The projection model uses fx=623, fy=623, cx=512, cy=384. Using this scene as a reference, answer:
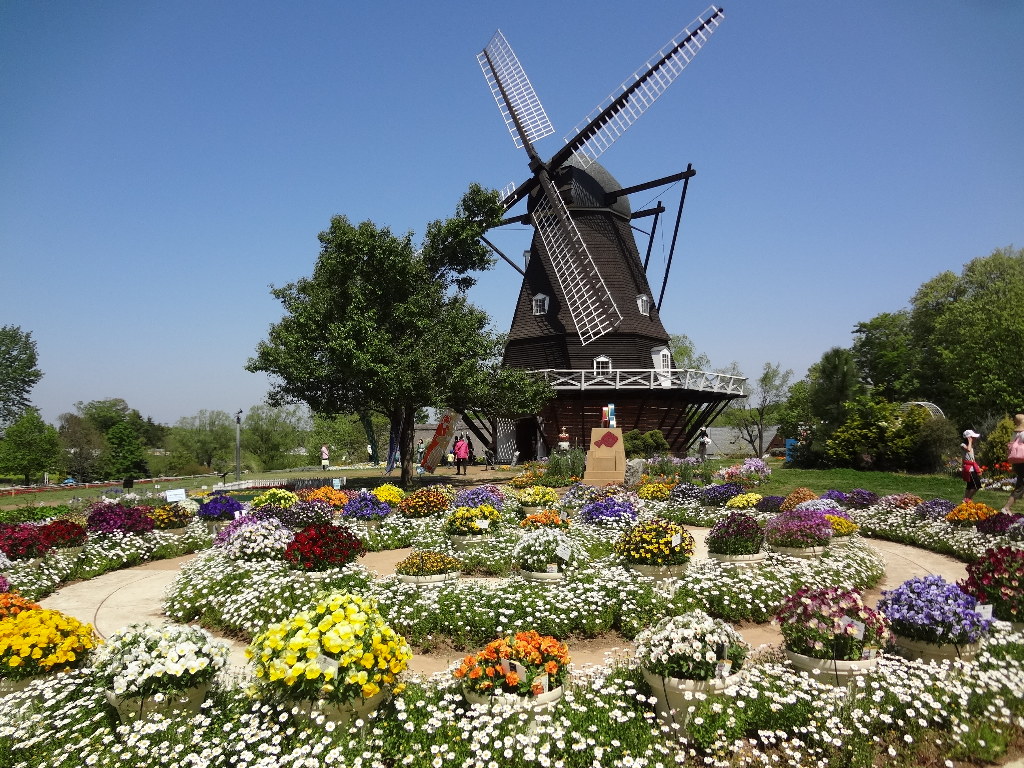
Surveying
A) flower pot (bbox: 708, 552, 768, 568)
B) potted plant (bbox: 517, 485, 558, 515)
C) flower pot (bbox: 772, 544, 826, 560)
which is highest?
potted plant (bbox: 517, 485, 558, 515)

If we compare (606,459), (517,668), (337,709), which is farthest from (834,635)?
(606,459)

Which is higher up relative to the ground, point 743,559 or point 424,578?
point 424,578

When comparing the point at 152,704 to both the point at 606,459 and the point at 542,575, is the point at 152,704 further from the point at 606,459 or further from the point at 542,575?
the point at 606,459

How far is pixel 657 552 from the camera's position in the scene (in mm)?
9188

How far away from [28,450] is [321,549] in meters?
37.3

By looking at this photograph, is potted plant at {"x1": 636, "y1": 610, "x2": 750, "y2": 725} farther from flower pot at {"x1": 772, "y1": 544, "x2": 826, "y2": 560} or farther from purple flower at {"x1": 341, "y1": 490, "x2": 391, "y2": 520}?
purple flower at {"x1": 341, "y1": 490, "x2": 391, "y2": 520}

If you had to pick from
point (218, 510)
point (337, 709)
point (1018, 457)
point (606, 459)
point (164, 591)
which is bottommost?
point (164, 591)

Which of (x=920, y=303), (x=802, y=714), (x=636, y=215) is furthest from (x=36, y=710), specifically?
(x=920, y=303)

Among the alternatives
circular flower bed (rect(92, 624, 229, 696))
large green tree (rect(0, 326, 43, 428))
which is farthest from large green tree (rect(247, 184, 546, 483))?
large green tree (rect(0, 326, 43, 428))

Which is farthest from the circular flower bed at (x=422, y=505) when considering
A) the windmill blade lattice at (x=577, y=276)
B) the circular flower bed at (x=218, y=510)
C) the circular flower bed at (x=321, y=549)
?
the windmill blade lattice at (x=577, y=276)

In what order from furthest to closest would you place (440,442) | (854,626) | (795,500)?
1. (440,442)
2. (795,500)
3. (854,626)

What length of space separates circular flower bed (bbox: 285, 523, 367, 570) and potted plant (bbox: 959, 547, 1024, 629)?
8041 millimetres

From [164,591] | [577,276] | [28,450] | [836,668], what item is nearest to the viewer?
[836,668]

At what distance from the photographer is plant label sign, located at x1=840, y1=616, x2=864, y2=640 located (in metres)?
5.62
